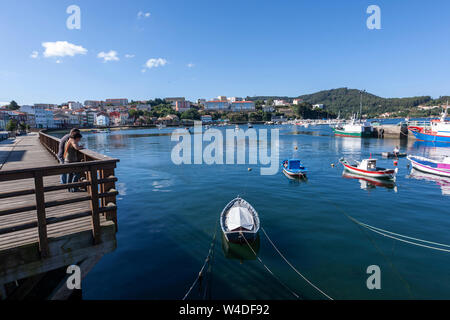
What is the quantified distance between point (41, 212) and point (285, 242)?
12.0 m

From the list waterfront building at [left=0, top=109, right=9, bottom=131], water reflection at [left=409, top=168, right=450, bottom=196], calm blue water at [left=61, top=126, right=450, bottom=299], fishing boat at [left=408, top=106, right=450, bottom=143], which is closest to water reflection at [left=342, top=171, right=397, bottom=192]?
calm blue water at [left=61, top=126, right=450, bottom=299]

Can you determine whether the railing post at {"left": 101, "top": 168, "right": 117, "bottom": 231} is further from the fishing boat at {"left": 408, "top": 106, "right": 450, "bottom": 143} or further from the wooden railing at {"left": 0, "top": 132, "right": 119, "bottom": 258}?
the fishing boat at {"left": 408, "top": 106, "right": 450, "bottom": 143}

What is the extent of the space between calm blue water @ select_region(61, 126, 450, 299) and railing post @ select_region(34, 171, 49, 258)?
5053mm

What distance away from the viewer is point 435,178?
30125mm

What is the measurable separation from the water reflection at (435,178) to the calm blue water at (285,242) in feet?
1.10

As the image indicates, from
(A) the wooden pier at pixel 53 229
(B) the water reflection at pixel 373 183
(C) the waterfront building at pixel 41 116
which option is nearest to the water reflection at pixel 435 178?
(B) the water reflection at pixel 373 183

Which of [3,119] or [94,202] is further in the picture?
[3,119]

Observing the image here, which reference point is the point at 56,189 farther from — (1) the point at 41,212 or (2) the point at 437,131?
(2) the point at 437,131

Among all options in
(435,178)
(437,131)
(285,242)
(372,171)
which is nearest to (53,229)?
(285,242)

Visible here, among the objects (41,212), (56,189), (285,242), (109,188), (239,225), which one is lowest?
(285,242)

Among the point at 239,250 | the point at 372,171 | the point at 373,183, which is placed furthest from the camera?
the point at 372,171

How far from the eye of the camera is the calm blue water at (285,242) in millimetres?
10383

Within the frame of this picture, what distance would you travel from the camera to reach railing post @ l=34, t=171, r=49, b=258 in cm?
565
